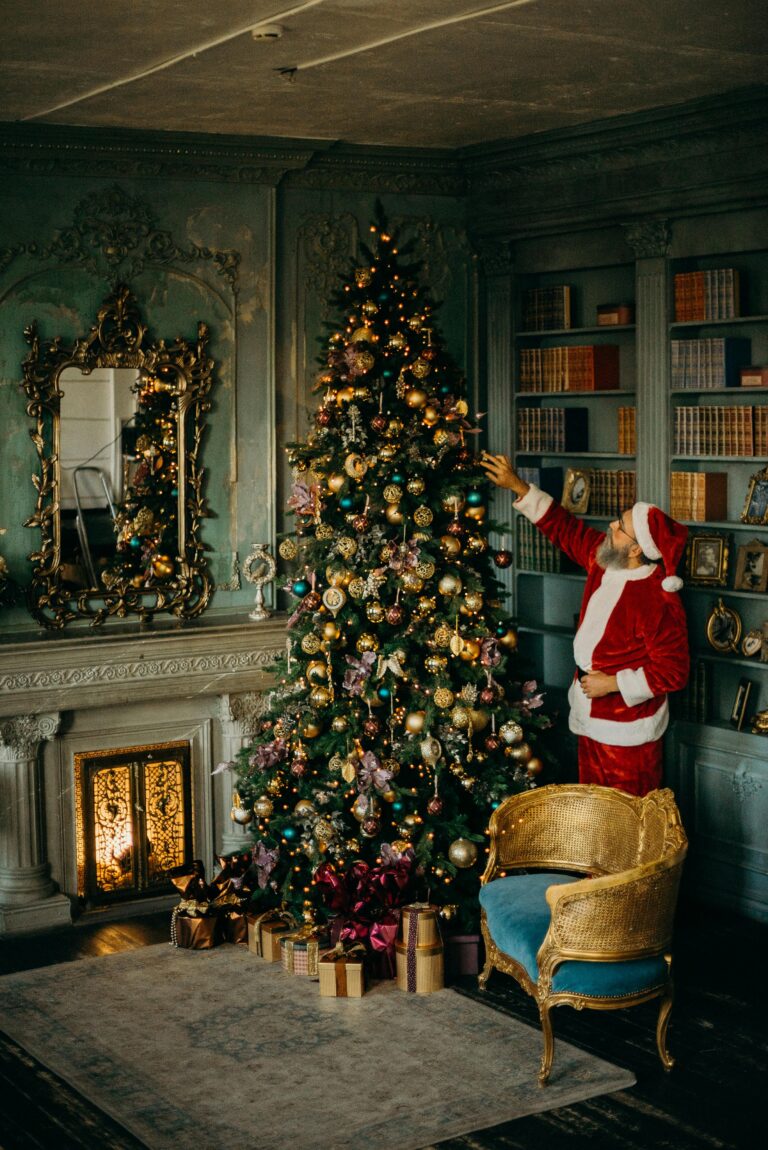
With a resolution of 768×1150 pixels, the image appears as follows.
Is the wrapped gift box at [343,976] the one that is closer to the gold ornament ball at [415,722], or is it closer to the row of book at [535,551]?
the gold ornament ball at [415,722]

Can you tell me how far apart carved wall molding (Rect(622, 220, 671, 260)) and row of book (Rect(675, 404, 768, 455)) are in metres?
0.68

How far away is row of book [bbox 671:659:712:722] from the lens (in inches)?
255

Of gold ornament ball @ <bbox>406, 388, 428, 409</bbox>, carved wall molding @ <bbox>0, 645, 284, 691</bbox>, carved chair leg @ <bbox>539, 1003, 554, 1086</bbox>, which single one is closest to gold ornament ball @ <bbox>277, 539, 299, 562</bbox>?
carved wall molding @ <bbox>0, 645, 284, 691</bbox>

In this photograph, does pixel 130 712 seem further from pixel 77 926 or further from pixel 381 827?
pixel 381 827

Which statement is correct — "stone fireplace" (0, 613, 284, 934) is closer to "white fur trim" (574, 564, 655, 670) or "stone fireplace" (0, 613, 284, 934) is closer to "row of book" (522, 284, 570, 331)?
"white fur trim" (574, 564, 655, 670)

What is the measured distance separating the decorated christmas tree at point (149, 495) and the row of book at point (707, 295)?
2201 mm

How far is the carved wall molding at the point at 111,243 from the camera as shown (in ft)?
20.5

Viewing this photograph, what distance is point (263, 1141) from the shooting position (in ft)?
14.1

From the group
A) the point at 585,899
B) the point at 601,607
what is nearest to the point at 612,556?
the point at 601,607

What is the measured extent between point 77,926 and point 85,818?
0.45 m

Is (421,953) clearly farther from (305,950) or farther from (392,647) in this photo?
(392,647)

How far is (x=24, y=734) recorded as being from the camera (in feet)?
20.4

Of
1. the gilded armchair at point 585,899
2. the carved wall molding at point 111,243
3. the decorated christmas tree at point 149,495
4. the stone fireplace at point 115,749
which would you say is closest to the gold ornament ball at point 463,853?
the gilded armchair at point 585,899

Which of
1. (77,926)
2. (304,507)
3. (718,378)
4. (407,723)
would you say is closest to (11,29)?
(304,507)
